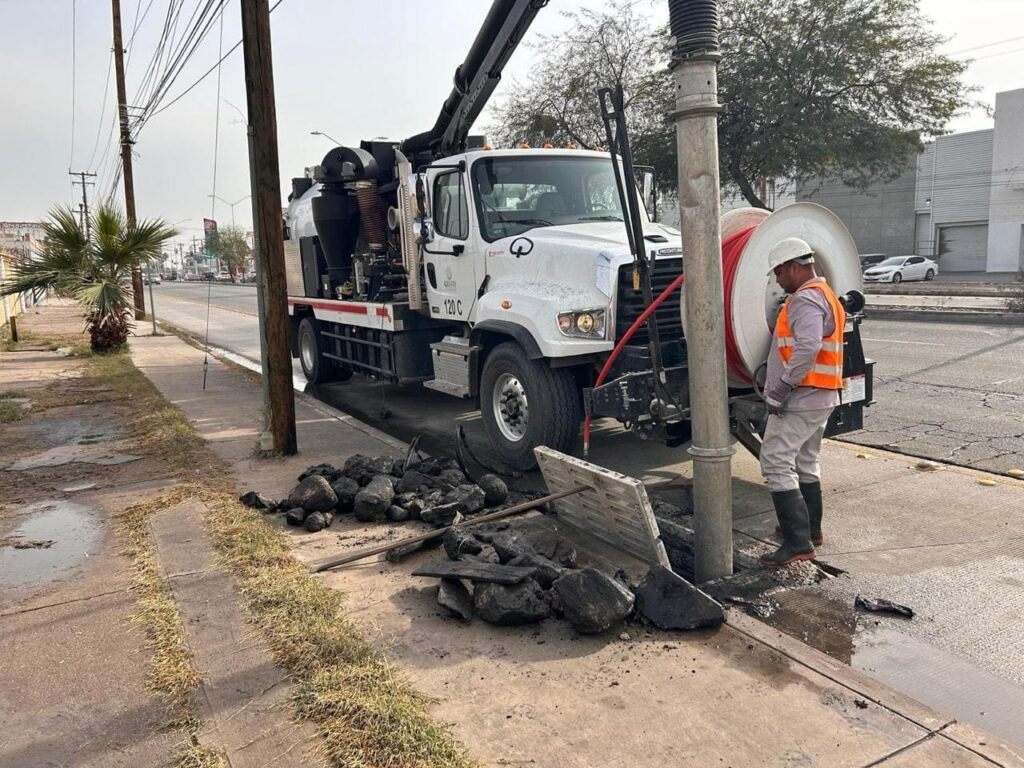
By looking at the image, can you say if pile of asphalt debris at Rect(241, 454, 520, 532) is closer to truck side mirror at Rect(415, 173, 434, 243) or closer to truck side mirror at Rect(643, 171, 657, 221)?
truck side mirror at Rect(415, 173, 434, 243)

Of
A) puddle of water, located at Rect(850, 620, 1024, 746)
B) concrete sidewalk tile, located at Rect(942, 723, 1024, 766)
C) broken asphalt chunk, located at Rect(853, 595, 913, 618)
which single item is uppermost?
concrete sidewalk tile, located at Rect(942, 723, 1024, 766)

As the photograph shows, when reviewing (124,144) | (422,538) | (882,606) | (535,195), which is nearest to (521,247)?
Answer: (535,195)

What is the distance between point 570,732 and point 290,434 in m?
5.03

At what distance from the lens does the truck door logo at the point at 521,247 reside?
6.82 meters

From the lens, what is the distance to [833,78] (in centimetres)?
2150

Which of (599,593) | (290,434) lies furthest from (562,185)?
(599,593)

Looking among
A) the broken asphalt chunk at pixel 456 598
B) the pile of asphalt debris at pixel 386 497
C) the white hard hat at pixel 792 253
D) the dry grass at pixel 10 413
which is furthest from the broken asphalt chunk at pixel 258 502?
the dry grass at pixel 10 413

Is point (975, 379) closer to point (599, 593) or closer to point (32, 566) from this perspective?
point (599, 593)

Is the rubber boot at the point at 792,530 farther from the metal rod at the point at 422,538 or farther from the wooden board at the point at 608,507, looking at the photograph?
the metal rod at the point at 422,538

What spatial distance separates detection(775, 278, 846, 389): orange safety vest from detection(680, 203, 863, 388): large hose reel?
51cm

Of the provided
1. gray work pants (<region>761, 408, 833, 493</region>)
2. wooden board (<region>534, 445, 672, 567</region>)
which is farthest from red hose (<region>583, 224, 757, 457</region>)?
wooden board (<region>534, 445, 672, 567</region>)

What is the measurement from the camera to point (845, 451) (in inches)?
278

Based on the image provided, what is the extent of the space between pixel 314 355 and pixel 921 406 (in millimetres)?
8026

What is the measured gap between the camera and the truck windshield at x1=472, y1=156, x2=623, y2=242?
748 centimetres
